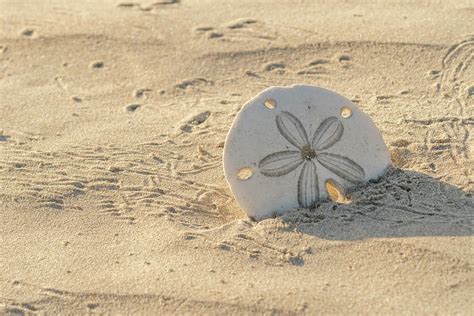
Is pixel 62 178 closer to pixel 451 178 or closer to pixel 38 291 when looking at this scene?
pixel 38 291

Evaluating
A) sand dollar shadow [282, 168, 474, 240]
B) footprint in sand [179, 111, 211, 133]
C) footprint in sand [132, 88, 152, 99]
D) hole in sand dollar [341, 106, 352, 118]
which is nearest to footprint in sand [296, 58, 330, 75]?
footprint in sand [179, 111, 211, 133]

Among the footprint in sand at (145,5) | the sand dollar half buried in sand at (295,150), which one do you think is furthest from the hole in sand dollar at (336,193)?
the footprint in sand at (145,5)

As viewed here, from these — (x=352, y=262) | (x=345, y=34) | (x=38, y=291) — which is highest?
(x=345, y=34)

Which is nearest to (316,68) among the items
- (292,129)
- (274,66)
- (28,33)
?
(274,66)

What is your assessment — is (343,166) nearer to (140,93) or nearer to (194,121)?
(194,121)

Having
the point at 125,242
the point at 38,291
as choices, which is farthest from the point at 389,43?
the point at 38,291

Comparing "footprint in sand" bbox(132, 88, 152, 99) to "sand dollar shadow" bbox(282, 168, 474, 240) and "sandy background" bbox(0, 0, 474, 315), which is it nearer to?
"sandy background" bbox(0, 0, 474, 315)
